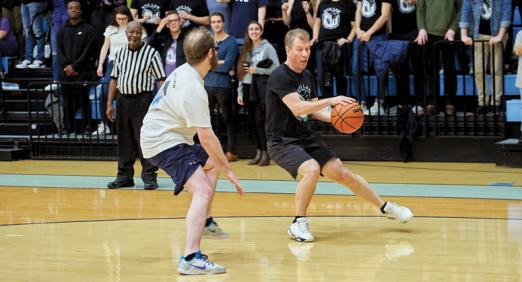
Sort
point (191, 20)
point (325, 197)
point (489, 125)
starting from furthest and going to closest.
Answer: point (191, 20)
point (489, 125)
point (325, 197)

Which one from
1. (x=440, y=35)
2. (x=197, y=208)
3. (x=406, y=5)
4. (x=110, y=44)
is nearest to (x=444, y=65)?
(x=440, y=35)

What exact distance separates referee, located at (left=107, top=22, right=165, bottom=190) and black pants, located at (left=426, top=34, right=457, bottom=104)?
400 centimetres

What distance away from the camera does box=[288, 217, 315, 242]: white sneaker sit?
7.95 m

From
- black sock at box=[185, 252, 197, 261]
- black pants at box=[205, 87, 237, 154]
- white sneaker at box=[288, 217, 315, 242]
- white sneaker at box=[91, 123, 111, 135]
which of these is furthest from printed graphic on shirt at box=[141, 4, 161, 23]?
black sock at box=[185, 252, 197, 261]

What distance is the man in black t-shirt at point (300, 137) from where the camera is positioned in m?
8.05

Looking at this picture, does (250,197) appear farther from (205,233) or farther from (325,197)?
(205,233)

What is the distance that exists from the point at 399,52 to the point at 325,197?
3657 mm

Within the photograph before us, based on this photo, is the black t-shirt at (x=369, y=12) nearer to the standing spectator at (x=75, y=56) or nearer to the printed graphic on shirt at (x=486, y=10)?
the printed graphic on shirt at (x=486, y=10)

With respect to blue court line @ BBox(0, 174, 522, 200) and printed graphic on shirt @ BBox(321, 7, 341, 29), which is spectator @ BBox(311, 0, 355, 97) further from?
blue court line @ BBox(0, 174, 522, 200)

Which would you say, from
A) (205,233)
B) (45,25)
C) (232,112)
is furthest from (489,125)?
(45,25)

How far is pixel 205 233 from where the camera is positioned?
797 centimetres

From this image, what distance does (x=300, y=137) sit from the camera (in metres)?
8.33

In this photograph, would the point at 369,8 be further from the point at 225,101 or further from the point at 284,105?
the point at 284,105

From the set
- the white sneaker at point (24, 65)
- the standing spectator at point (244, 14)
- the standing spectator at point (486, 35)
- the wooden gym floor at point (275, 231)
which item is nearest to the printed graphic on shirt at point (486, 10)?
the standing spectator at point (486, 35)
